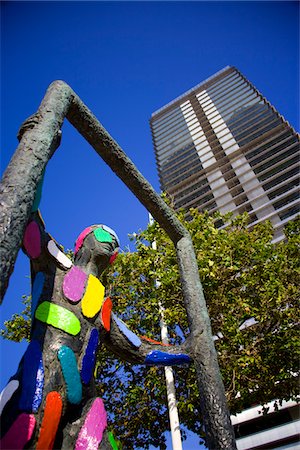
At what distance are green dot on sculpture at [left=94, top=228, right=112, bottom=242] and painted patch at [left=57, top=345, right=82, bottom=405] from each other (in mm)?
901

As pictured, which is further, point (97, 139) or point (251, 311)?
point (251, 311)

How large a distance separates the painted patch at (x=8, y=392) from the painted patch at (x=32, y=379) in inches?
1.5

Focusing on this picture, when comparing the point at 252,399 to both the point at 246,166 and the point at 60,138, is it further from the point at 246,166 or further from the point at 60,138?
the point at 246,166

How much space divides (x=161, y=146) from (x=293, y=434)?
54.2 m

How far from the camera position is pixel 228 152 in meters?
58.6

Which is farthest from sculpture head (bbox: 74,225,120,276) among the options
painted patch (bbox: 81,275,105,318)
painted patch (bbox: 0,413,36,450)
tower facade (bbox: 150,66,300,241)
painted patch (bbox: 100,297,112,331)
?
tower facade (bbox: 150,66,300,241)

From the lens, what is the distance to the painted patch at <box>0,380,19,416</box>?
1689mm

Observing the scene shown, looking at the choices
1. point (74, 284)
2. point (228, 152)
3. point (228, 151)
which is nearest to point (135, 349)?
point (74, 284)

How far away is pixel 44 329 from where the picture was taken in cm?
199

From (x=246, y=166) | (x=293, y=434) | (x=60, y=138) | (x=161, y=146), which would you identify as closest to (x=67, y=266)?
(x=60, y=138)

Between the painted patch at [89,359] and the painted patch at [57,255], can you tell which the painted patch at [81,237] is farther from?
the painted patch at [89,359]

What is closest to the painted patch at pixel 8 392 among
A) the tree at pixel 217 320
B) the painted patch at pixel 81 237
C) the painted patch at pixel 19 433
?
the painted patch at pixel 19 433

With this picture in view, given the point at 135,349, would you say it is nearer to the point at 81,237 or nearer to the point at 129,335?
the point at 129,335

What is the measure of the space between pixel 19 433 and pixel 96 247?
127 cm
